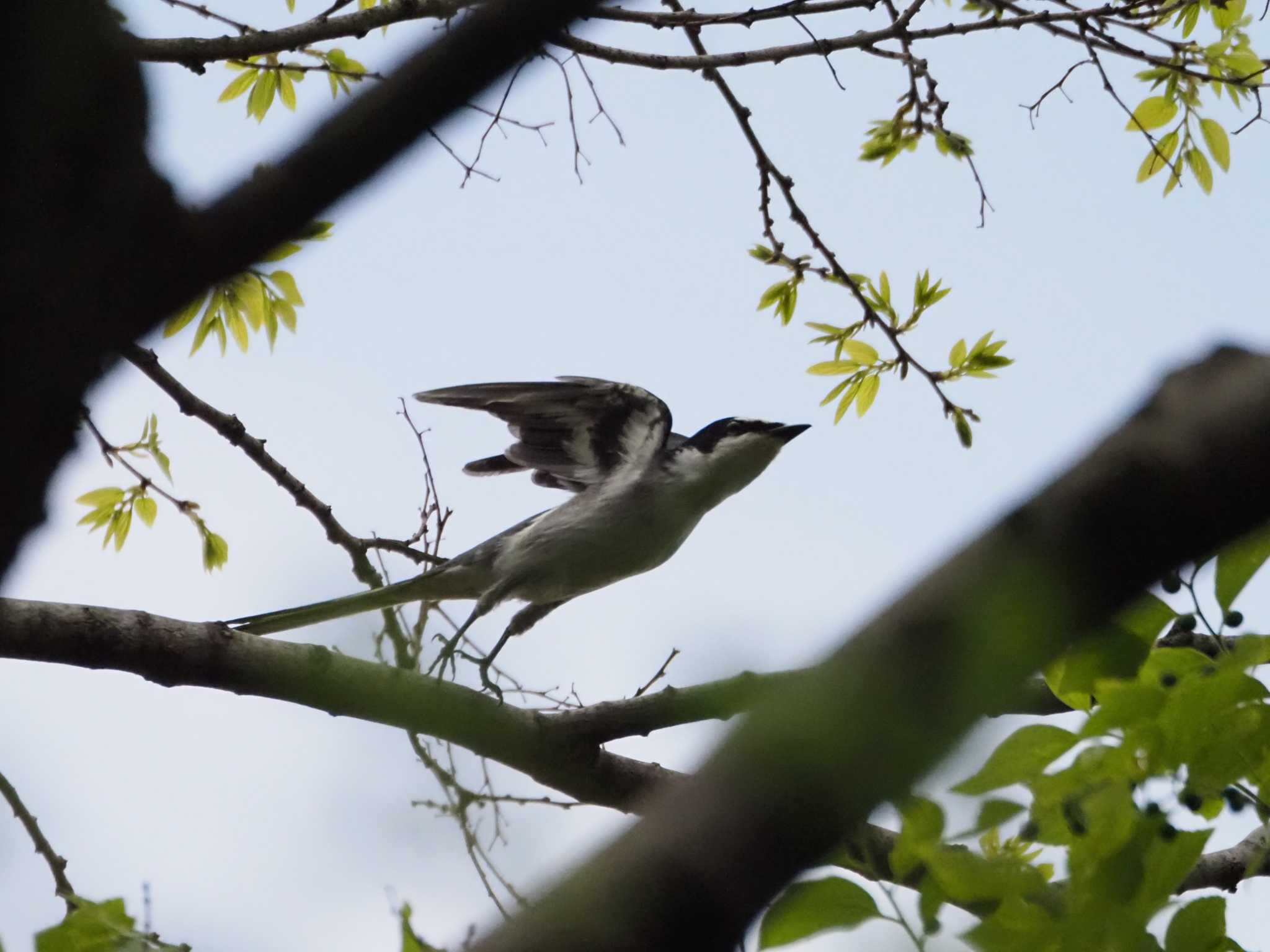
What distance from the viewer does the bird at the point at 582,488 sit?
17.1ft

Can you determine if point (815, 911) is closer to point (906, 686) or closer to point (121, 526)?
point (906, 686)

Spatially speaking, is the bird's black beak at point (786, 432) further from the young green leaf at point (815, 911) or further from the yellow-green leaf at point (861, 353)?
the young green leaf at point (815, 911)

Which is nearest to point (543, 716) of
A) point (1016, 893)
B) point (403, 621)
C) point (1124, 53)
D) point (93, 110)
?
point (403, 621)

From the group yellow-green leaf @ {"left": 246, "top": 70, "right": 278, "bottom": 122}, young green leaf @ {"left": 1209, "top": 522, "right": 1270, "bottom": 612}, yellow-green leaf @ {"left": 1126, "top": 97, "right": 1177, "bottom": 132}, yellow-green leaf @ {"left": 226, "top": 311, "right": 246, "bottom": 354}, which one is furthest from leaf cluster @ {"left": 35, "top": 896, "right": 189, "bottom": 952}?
yellow-green leaf @ {"left": 1126, "top": 97, "right": 1177, "bottom": 132}

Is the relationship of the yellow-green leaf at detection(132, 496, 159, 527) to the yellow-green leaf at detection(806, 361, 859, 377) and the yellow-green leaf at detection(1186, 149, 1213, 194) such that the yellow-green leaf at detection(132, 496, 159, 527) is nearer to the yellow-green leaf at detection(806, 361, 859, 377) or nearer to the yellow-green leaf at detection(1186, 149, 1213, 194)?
the yellow-green leaf at detection(806, 361, 859, 377)

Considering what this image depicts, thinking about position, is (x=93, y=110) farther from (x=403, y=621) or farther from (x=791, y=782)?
(x=403, y=621)

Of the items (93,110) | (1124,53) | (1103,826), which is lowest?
(1103,826)

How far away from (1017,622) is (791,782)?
7.7 inches

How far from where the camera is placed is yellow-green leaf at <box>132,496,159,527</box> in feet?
15.5

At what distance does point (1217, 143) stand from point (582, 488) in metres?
3.01

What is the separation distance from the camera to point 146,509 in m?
4.73

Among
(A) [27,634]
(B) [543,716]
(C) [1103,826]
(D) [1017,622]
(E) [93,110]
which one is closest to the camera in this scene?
(D) [1017,622]

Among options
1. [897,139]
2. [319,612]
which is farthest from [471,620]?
[897,139]

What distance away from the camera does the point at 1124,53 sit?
421 cm
